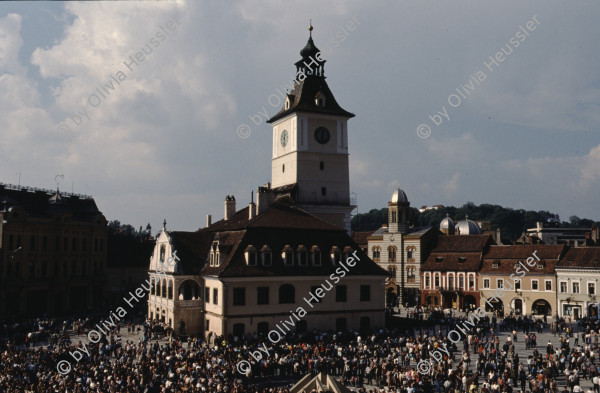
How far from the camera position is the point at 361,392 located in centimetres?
2928

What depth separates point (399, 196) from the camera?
87188 millimetres

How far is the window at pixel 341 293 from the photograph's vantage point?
171ft

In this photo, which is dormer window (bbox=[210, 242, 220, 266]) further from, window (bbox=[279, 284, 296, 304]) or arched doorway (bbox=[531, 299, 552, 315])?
arched doorway (bbox=[531, 299, 552, 315])

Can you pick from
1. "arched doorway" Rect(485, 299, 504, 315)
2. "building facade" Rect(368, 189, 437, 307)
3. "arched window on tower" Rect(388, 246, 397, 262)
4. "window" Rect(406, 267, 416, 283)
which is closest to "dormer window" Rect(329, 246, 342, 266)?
"arched doorway" Rect(485, 299, 504, 315)

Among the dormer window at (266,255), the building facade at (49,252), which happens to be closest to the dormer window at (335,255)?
the dormer window at (266,255)

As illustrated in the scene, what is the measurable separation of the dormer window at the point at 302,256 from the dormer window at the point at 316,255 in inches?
23.7

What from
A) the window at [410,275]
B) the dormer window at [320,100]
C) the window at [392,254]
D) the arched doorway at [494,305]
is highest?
the dormer window at [320,100]

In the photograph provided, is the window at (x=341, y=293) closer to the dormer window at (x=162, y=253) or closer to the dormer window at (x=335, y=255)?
the dormer window at (x=335, y=255)

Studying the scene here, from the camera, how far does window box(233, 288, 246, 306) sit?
48938 millimetres

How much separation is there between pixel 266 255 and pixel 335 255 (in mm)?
6206

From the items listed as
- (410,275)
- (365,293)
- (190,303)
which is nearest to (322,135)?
(365,293)

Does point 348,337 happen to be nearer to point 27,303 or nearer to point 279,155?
point 279,155

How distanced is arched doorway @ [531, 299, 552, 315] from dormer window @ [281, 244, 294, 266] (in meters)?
32.8

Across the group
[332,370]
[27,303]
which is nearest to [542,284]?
[332,370]
